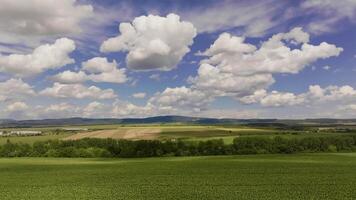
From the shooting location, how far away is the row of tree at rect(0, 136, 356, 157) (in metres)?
112

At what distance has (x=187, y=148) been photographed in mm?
112938

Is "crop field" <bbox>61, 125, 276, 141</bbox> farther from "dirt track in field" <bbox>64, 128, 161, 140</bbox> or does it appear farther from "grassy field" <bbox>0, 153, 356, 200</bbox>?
"grassy field" <bbox>0, 153, 356, 200</bbox>

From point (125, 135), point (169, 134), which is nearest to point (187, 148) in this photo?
point (169, 134)

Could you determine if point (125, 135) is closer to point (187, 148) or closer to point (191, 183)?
point (187, 148)

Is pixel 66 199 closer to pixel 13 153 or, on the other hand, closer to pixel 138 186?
pixel 138 186

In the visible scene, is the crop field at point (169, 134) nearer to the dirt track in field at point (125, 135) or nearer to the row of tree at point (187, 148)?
the dirt track in field at point (125, 135)

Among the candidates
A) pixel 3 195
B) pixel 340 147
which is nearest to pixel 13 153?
pixel 3 195

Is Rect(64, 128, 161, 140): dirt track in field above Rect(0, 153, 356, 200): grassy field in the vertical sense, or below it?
above

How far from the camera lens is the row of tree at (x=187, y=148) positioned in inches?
4417

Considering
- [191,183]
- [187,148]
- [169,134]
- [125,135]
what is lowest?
[191,183]

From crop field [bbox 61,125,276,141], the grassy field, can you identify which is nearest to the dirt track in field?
crop field [bbox 61,125,276,141]

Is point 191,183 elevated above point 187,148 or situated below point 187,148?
below

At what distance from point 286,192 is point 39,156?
8982cm

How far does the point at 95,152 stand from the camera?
116 m
